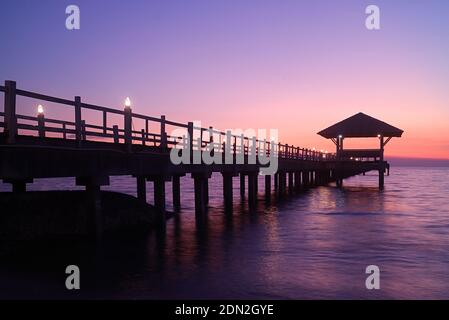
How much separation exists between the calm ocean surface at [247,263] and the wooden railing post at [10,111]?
291 centimetres

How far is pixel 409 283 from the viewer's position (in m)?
11.3

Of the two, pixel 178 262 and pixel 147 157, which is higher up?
pixel 147 157

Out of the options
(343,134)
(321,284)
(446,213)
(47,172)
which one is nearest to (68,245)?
(47,172)

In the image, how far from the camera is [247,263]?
43.1ft

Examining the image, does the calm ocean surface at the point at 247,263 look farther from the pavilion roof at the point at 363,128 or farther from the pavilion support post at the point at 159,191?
the pavilion roof at the point at 363,128

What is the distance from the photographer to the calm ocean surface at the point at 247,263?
10188 mm

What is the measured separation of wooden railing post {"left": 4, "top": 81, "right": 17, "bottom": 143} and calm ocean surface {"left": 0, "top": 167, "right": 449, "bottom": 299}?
9.54 feet

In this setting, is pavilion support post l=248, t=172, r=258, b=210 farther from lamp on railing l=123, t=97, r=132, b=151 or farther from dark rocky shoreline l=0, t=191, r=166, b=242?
lamp on railing l=123, t=97, r=132, b=151

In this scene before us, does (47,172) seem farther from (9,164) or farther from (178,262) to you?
(178,262)

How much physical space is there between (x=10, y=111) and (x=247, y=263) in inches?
267

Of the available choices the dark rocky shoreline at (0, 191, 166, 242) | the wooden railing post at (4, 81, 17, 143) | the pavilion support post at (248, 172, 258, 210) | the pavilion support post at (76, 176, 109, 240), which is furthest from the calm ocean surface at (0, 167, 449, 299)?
the pavilion support post at (248, 172, 258, 210)

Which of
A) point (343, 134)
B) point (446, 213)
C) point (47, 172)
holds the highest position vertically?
point (343, 134)
